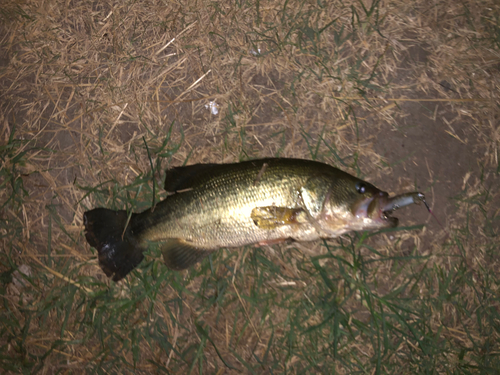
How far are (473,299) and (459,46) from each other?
252 cm

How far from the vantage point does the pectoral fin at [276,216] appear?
2350 millimetres

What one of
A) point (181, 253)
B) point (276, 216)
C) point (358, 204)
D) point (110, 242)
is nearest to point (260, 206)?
point (276, 216)

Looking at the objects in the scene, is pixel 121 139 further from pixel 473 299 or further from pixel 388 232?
pixel 473 299

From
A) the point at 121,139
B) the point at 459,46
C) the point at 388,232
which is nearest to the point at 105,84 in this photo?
the point at 121,139

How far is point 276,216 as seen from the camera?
2352 millimetres

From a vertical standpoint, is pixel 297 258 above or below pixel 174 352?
above

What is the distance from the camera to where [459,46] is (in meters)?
3.19

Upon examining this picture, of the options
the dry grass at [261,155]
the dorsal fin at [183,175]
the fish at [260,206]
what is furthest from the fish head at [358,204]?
the dorsal fin at [183,175]

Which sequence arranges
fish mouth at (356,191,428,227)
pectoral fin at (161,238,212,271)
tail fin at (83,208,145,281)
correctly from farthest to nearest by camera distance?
1. tail fin at (83,208,145,281)
2. pectoral fin at (161,238,212,271)
3. fish mouth at (356,191,428,227)

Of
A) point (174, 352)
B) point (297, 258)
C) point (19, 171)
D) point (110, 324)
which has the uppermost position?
point (19, 171)

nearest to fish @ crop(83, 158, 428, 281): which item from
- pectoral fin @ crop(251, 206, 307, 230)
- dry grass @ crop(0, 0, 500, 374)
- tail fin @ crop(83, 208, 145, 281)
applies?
pectoral fin @ crop(251, 206, 307, 230)

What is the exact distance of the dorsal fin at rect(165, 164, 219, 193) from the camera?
2.68m

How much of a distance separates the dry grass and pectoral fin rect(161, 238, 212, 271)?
0.48m

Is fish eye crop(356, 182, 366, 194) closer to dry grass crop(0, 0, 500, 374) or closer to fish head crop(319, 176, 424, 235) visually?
fish head crop(319, 176, 424, 235)
